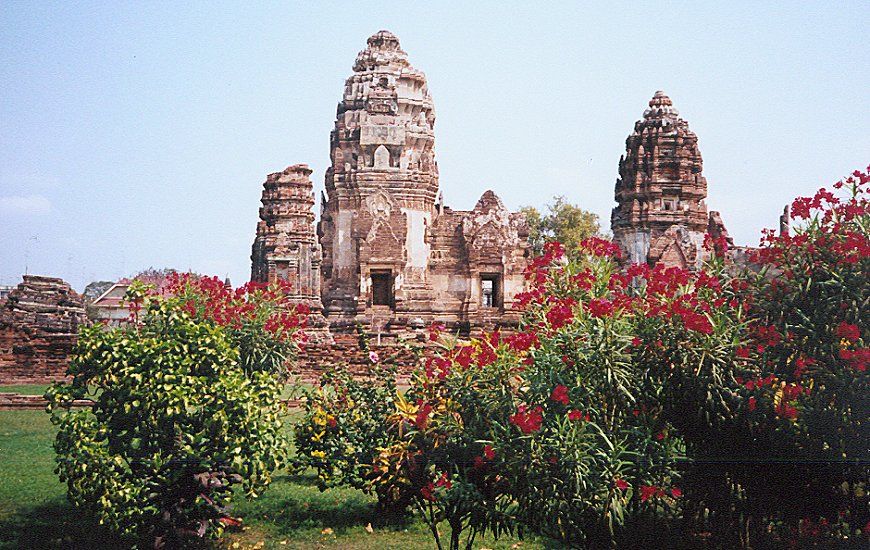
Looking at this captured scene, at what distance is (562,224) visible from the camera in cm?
5084

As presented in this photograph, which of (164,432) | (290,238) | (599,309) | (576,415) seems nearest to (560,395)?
(576,415)

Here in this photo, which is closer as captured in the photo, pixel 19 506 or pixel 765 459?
pixel 765 459

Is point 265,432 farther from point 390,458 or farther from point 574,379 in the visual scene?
point 574,379

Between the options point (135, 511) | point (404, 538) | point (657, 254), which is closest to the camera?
point (135, 511)

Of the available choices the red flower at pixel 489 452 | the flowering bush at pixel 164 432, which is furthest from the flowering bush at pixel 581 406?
the flowering bush at pixel 164 432

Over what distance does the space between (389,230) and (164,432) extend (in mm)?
23744

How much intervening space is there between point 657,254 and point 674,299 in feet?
75.1

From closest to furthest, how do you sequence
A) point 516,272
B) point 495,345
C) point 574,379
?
point 574,379
point 495,345
point 516,272

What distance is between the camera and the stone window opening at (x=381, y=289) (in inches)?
1251

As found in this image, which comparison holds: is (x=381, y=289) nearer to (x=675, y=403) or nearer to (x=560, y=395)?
(x=675, y=403)

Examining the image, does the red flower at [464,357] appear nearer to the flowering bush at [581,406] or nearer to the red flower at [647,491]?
the flowering bush at [581,406]

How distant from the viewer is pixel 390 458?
8031mm

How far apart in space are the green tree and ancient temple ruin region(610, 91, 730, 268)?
17387 millimetres

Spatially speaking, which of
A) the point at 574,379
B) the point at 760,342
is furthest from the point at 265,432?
the point at 760,342
